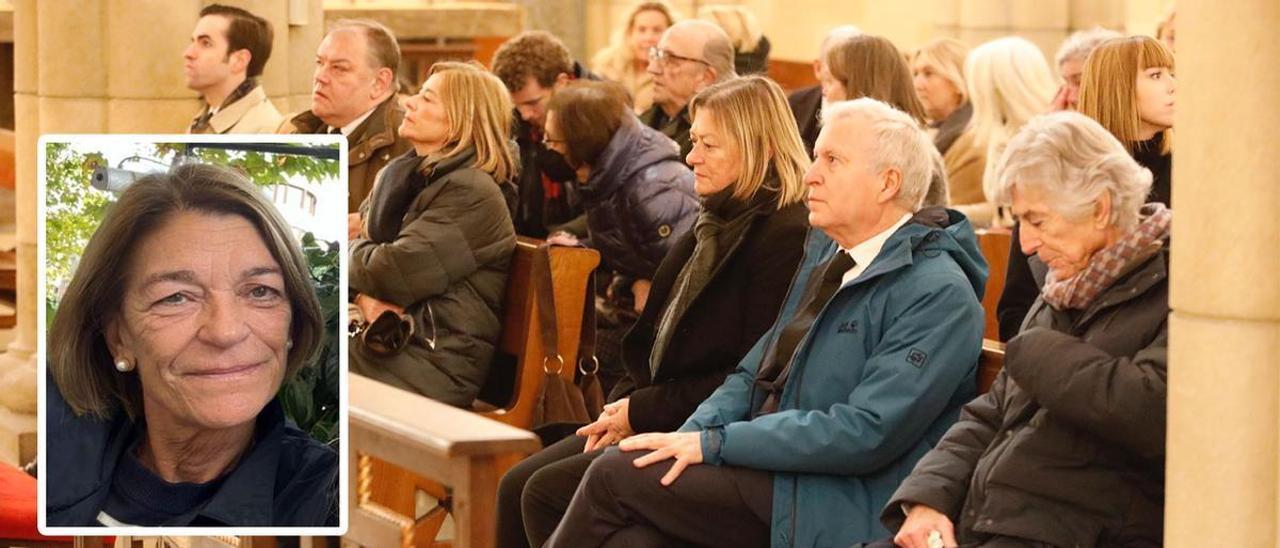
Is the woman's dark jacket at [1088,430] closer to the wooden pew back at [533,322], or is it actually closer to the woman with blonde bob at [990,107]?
the wooden pew back at [533,322]

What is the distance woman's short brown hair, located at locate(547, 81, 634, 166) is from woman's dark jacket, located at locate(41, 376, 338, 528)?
3.07m

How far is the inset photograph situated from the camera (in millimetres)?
3660

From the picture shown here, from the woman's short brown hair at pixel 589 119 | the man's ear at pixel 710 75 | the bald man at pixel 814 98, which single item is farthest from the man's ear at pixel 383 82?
the bald man at pixel 814 98

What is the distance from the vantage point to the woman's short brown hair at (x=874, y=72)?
6.92 meters

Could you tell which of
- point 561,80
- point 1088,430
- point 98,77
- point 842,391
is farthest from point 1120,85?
point 98,77

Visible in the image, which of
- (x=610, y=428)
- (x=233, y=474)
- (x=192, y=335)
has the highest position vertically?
(x=192, y=335)

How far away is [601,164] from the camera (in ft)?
21.9

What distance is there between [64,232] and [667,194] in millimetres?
2980

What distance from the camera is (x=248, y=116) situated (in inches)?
283

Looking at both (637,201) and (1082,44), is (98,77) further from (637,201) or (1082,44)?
(1082,44)

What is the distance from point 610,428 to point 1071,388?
1.59 metres

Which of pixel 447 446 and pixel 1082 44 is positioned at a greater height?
pixel 1082 44

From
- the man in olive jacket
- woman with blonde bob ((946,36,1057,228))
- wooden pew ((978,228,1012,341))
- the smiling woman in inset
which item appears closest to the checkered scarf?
the smiling woman in inset

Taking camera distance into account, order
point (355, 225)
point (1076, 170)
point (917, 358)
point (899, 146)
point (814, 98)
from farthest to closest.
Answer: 1. point (814, 98)
2. point (355, 225)
3. point (899, 146)
4. point (917, 358)
5. point (1076, 170)
